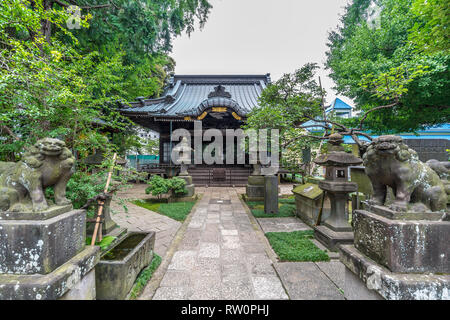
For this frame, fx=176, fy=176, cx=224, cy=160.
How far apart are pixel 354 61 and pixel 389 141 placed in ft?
24.0

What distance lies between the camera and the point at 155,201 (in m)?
6.89

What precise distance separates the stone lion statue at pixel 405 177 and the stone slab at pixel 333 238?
6.19 feet

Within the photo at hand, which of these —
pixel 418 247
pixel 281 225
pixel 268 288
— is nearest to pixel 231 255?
pixel 268 288

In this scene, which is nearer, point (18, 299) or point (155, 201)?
point (18, 299)

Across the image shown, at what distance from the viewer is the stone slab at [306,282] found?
2.07m

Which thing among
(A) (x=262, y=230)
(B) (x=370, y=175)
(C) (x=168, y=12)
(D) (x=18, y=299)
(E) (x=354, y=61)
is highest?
(C) (x=168, y=12)

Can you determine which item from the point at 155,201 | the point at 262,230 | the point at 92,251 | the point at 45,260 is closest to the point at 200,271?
the point at 92,251

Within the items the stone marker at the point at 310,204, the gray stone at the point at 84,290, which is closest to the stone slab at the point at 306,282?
the stone marker at the point at 310,204

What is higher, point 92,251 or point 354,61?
point 354,61

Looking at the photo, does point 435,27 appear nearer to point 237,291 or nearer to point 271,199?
point 271,199

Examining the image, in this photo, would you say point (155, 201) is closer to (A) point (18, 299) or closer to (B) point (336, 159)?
(A) point (18, 299)

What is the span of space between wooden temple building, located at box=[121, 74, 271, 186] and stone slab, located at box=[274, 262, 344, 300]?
5.78 metres

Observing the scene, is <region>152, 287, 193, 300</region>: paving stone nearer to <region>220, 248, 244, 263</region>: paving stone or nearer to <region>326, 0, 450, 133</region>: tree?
<region>220, 248, 244, 263</region>: paving stone

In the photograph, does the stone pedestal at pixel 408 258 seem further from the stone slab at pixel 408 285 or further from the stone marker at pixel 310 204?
the stone marker at pixel 310 204
